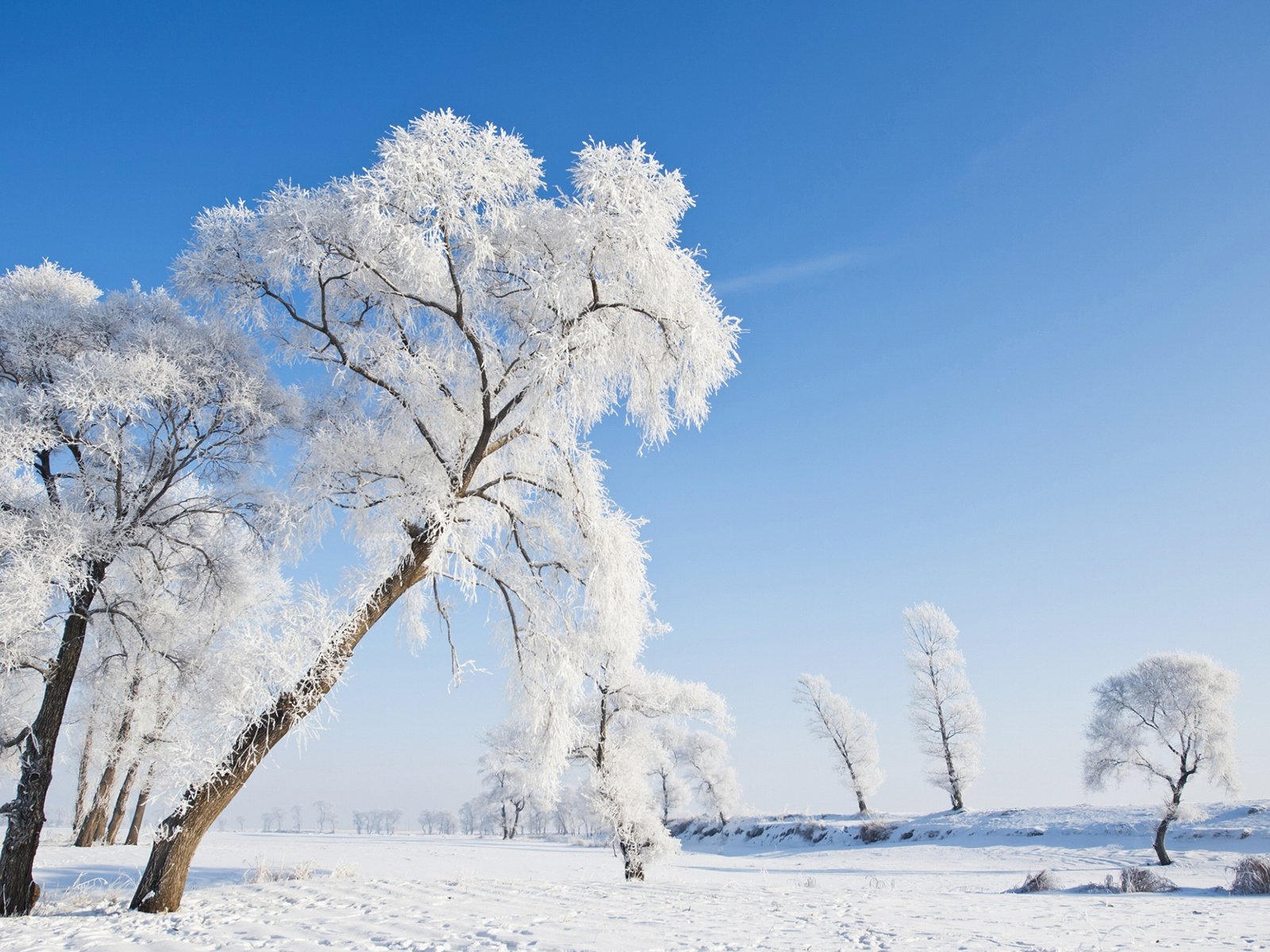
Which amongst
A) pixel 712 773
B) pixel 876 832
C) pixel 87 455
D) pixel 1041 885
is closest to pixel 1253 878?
pixel 1041 885

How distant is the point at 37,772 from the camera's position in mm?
8805

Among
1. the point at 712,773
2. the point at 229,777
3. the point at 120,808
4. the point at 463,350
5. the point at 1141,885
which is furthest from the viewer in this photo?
the point at 712,773

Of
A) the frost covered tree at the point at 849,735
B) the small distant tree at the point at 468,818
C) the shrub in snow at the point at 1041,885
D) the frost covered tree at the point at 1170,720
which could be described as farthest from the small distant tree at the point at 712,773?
the small distant tree at the point at 468,818

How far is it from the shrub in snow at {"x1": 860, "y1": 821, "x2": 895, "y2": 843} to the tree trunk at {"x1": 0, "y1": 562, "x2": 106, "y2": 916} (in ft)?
110

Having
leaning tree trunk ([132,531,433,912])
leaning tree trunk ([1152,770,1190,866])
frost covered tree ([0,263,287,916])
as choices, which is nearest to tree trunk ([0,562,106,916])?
frost covered tree ([0,263,287,916])

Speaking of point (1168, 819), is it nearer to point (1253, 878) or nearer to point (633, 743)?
point (1253, 878)

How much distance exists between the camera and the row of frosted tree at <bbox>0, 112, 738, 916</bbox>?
7332 millimetres

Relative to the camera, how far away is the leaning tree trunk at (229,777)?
7211 mm

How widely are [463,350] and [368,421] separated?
1.43 m

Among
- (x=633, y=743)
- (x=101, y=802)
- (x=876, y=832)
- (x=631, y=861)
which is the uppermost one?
(x=633, y=743)

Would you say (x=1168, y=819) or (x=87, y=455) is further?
(x=1168, y=819)

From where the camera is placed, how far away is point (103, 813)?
21328 mm

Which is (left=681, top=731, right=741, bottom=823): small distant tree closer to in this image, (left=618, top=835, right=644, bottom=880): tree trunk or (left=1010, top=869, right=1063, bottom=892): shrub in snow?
(left=618, top=835, right=644, bottom=880): tree trunk

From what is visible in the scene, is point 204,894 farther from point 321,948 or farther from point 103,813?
point 103,813
